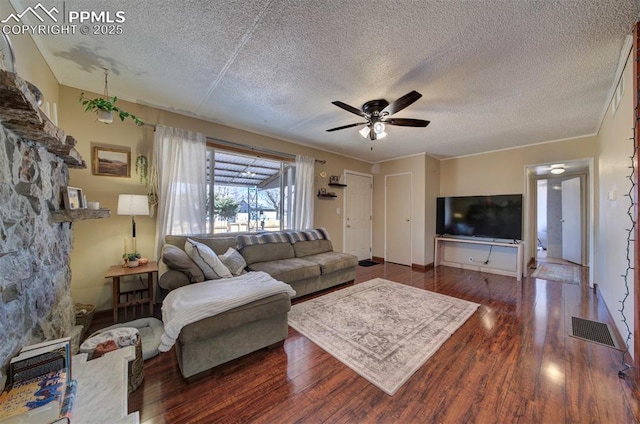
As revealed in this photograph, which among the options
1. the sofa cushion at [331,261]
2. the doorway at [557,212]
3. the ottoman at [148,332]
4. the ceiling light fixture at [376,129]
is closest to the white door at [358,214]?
the sofa cushion at [331,261]

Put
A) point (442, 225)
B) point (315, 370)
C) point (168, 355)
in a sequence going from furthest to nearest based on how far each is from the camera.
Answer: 1. point (442, 225)
2. point (168, 355)
3. point (315, 370)

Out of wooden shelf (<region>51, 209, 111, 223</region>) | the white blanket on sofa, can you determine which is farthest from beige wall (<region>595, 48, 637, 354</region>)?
wooden shelf (<region>51, 209, 111, 223</region>)

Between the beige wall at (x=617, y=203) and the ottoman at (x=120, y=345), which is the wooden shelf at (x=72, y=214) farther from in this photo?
the beige wall at (x=617, y=203)

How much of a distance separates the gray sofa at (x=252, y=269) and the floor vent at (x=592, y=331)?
8.62 feet

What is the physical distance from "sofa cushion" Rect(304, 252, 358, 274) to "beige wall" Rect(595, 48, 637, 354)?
9.35 feet

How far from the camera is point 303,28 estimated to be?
1682 millimetres

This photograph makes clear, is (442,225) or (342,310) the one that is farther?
(442,225)

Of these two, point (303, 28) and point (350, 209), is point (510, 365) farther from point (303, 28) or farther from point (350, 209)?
point (350, 209)

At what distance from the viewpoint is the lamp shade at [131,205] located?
8.21 feet

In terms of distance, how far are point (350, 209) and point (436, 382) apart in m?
4.00

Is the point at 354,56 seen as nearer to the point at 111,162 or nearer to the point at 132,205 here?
the point at 132,205

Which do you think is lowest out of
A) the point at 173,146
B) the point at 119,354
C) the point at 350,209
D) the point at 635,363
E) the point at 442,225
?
the point at 635,363

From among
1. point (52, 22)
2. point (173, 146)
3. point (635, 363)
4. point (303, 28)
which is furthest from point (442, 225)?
point (52, 22)

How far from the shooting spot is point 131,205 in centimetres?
253
